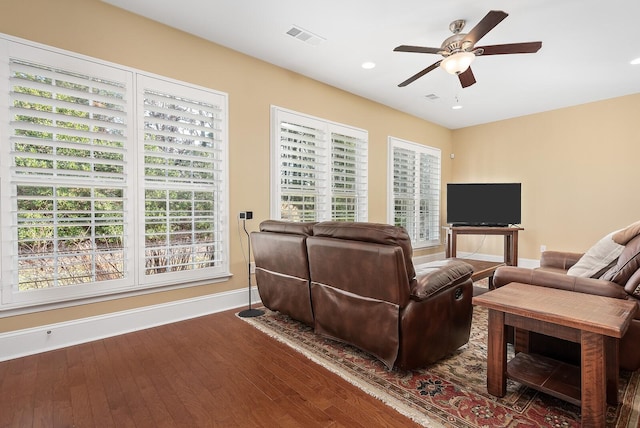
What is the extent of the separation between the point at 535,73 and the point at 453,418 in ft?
14.3

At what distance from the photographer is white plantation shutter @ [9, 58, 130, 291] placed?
7.91 feet

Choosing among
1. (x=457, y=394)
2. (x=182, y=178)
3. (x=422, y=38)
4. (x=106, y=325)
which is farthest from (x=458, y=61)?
(x=106, y=325)

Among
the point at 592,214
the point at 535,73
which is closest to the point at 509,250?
A: the point at 592,214

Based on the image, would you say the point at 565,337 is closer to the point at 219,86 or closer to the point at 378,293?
the point at 378,293

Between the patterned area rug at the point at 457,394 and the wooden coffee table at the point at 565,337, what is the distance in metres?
0.12

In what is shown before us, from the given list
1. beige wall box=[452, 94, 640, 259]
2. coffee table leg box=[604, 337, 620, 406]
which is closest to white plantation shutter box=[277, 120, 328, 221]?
coffee table leg box=[604, 337, 620, 406]

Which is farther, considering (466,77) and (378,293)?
(466,77)

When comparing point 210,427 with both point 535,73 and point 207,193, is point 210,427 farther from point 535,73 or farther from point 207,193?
point 535,73

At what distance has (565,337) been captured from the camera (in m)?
1.59

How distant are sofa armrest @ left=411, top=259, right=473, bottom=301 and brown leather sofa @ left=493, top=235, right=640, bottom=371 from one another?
0.96 ft

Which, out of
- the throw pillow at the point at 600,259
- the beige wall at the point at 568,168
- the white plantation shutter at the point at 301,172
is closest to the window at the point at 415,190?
the beige wall at the point at 568,168

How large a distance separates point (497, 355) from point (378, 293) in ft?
2.44

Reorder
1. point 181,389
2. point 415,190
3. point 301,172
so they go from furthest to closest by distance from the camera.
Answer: point 415,190
point 301,172
point 181,389

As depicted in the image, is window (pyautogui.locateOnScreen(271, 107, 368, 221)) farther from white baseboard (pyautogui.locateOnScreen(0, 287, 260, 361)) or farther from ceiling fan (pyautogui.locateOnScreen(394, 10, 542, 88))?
ceiling fan (pyautogui.locateOnScreen(394, 10, 542, 88))
